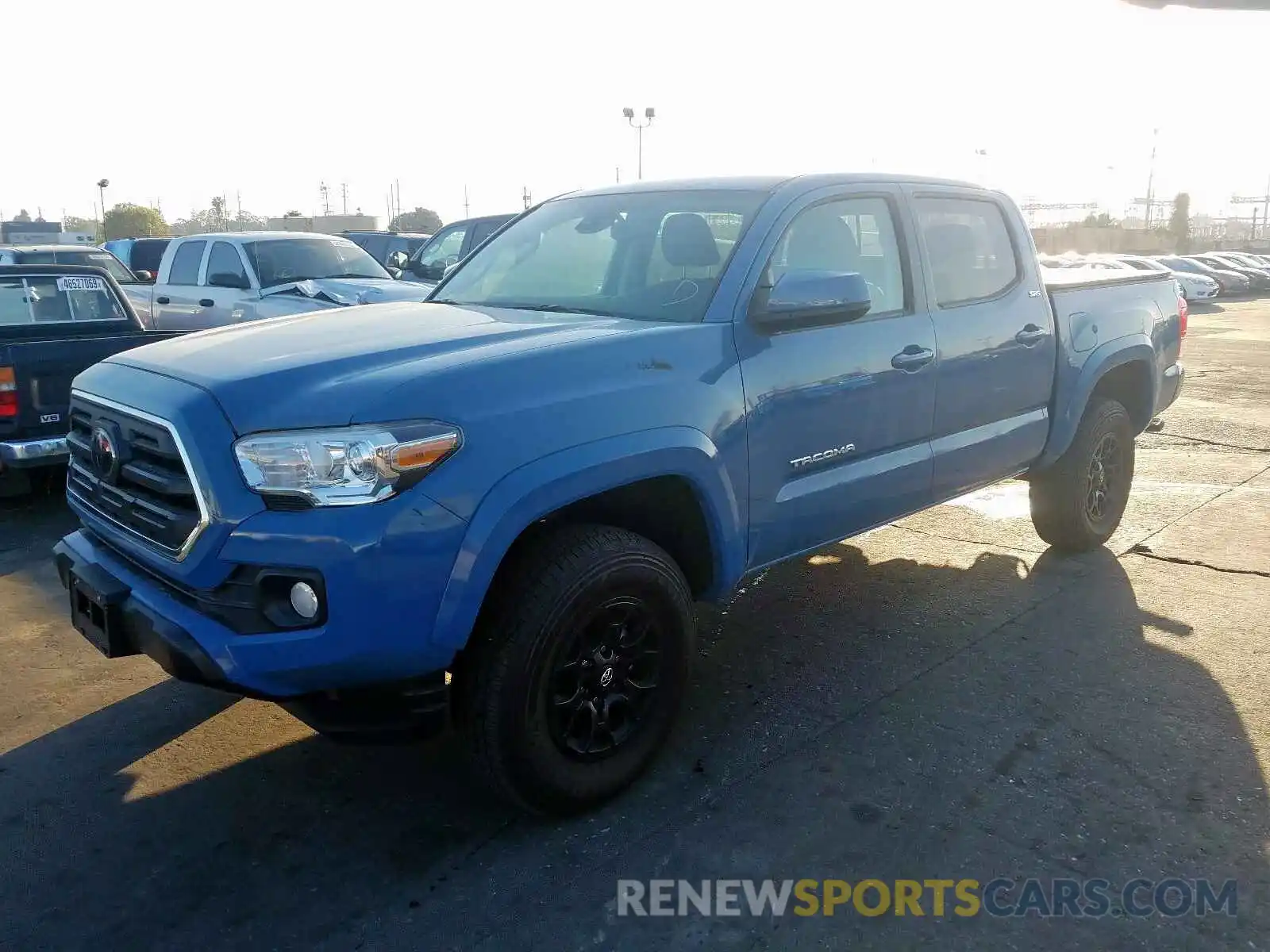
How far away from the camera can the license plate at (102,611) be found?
2.97 m

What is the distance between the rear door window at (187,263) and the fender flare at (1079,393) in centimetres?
950

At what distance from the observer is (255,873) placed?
2.97m

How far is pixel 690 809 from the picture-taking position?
3.26m

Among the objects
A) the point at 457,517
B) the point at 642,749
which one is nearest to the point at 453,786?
the point at 642,749

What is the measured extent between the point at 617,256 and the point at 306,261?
8.01m

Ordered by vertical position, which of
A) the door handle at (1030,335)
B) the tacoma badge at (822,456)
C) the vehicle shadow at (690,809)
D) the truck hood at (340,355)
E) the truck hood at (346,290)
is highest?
the truck hood at (340,355)

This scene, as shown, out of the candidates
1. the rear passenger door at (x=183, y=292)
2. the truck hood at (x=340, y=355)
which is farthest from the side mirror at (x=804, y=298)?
the rear passenger door at (x=183, y=292)

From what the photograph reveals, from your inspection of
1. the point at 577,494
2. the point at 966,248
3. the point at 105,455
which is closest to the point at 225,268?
the point at 105,455

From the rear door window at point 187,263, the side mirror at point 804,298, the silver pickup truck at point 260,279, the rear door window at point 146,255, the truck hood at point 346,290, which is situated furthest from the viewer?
the rear door window at point 146,255

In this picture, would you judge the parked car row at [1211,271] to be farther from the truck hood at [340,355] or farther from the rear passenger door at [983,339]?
the truck hood at [340,355]

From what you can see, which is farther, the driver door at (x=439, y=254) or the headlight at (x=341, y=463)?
the driver door at (x=439, y=254)

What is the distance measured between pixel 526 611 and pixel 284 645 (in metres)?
0.64

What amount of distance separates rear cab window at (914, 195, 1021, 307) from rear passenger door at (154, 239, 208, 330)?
29.5ft

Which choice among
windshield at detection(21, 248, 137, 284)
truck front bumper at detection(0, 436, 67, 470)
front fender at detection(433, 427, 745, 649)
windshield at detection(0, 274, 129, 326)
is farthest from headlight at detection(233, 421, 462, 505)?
windshield at detection(21, 248, 137, 284)
